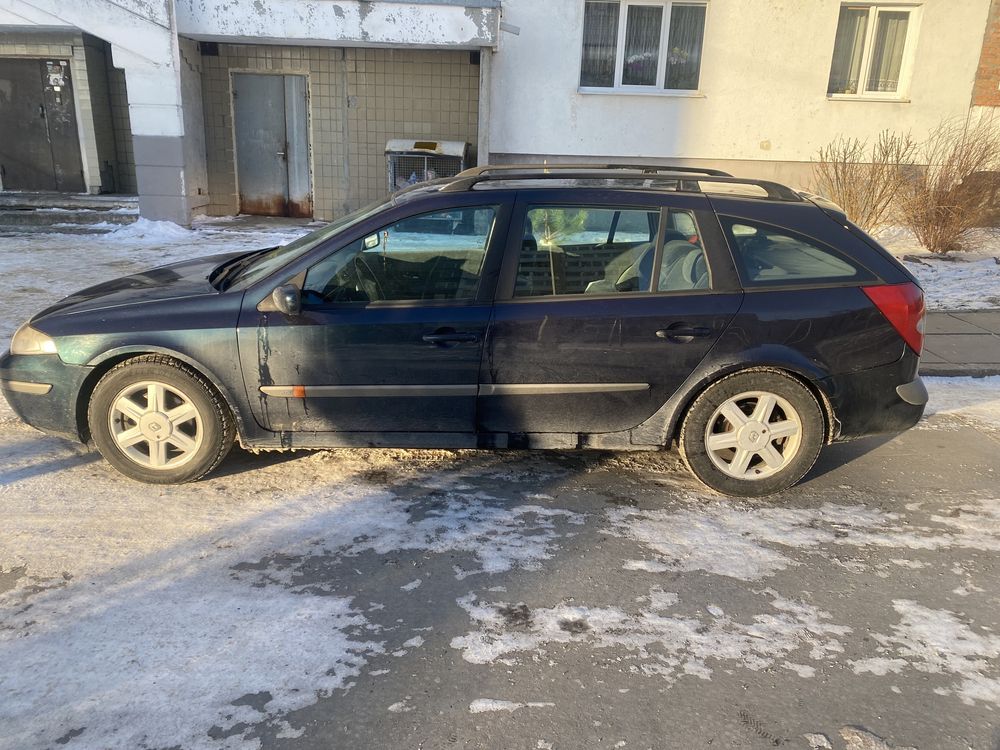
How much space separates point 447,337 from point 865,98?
39.4 ft

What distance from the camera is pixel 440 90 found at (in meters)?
13.4

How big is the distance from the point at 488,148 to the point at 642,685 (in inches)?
432

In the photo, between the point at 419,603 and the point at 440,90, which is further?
the point at 440,90

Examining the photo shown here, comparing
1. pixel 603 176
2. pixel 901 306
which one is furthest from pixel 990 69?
pixel 603 176

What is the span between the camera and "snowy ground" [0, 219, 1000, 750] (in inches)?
97.9

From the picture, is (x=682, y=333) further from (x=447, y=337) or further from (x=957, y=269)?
(x=957, y=269)

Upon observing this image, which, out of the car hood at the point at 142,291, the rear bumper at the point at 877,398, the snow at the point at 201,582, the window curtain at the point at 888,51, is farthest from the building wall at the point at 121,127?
the rear bumper at the point at 877,398

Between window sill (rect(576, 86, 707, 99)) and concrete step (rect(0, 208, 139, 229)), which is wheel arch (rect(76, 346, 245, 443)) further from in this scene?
window sill (rect(576, 86, 707, 99))

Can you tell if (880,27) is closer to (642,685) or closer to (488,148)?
(488,148)

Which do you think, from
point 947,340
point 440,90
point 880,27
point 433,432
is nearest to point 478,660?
point 433,432

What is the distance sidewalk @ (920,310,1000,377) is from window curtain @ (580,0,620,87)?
719cm

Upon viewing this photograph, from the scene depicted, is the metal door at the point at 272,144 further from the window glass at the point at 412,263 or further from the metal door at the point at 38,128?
the window glass at the point at 412,263

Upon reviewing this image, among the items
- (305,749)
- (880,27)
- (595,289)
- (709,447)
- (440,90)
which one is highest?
(880,27)

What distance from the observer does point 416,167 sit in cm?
1244
